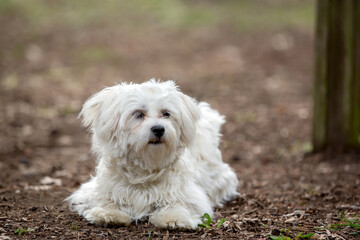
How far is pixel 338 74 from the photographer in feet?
22.9

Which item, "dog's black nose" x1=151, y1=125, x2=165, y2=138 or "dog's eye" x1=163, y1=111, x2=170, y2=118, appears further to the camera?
"dog's eye" x1=163, y1=111, x2=170, y2=118

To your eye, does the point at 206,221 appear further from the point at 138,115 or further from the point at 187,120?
the point at 138,115

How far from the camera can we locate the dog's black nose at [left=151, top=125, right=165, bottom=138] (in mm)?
4129

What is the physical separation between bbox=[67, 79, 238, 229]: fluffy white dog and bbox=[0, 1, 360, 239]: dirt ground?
16 cm

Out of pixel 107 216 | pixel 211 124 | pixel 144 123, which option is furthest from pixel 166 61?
pixel 107 216

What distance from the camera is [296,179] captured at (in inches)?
255

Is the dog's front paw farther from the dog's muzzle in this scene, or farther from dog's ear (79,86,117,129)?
dog's ear (79,86,117,129)

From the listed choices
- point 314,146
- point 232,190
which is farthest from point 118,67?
point 232,190

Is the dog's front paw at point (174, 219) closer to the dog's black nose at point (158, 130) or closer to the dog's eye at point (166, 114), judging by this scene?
the dog's black nose at point (158, 130)

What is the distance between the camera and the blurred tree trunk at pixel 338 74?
6.88 metres

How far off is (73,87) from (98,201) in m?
7.63

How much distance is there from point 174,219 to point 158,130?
772 mm

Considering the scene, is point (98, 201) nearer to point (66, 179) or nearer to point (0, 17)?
point (66, 179)

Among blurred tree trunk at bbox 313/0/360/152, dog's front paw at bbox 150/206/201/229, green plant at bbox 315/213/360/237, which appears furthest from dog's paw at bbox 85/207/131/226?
blurred tree trunk at bbox 313/0/360/152
